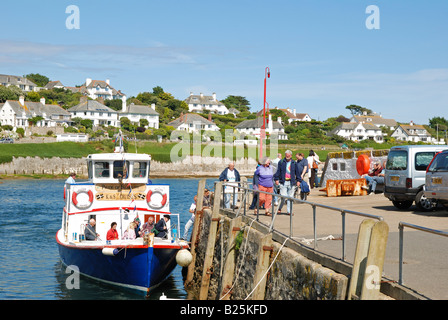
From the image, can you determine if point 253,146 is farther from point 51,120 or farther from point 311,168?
point 311,168

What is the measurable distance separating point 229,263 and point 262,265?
2928 millimetres

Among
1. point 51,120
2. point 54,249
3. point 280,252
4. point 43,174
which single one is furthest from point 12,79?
point 280,252

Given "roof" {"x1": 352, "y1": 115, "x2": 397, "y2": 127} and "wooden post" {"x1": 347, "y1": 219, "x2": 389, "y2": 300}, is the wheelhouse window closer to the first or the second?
"wooden post" {"x1": 347, "y1": 219, "x2": 389, "y2": 300}

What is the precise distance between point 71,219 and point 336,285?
13190 millimetres

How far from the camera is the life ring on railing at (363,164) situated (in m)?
28.6

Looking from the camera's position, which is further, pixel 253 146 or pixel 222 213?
pixel 253 146

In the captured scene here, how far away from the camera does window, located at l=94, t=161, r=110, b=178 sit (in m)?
19.6

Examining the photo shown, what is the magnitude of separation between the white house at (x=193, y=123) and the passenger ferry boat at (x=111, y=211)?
122 meters

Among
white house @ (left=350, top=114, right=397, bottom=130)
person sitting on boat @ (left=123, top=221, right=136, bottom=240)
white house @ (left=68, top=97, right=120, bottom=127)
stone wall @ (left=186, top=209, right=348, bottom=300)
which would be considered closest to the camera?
stone wall @ (left=186, top=209, right=348, bottom=300)

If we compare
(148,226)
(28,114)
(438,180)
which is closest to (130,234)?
(148,226)

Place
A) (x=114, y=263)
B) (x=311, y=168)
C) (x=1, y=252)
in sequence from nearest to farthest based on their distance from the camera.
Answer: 1. (x=114, y=263)
2. (x=1, y=252)
3. (x=311, y=168)

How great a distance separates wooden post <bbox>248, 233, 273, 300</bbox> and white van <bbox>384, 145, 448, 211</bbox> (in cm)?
745

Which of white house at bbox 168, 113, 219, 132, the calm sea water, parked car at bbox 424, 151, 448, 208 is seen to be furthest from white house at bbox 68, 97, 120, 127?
parked car at bbox 424, 151, 448, 208
